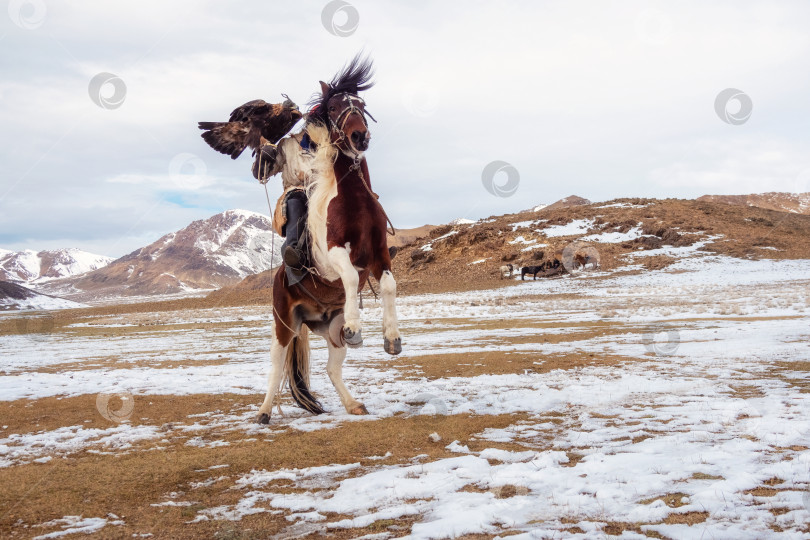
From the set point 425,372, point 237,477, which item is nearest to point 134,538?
point 237,477

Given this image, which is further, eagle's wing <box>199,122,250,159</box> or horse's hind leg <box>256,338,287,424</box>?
horse's hind leg <box>256,338,287,424</box>

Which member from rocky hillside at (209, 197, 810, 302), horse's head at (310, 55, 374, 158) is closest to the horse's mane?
horse's head at (310, 55, 374, 158)

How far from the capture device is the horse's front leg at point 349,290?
553 cm

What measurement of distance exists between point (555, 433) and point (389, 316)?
205 cm

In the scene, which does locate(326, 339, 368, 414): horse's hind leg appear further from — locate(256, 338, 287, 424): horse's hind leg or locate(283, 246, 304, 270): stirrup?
locate(283, 246, 304, 270): stirrup

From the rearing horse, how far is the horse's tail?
7.4 inches

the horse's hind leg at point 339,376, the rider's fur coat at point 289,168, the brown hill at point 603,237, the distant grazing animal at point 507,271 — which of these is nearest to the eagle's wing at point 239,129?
the rider's fur coat at point 289,168

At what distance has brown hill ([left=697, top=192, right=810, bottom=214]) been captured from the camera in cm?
13050

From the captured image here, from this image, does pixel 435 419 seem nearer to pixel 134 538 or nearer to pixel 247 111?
pixel 134 538

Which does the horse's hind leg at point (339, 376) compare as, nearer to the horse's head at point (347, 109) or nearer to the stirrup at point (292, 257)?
the stirrup at point (292, 257)

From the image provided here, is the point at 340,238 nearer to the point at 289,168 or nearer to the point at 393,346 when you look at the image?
the point at 393,346

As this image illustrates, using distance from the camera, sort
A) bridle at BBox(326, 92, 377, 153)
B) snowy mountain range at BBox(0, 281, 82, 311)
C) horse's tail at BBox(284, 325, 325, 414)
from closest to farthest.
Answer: bridle at BBox(326, 92, 377, 153) < horse's tail at BBox(284, 325, 325, 414) < snowy mountain range at BBox(0, 281, 82, 311)

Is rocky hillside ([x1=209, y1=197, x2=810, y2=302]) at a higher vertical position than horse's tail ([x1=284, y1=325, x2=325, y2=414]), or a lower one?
higher

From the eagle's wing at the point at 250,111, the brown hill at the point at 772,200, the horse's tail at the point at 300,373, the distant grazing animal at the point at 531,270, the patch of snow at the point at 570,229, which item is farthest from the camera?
the brown hill at the point at 772,200
